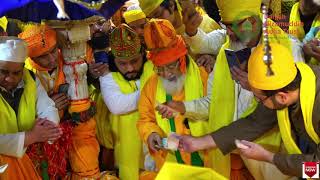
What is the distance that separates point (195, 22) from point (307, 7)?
2.63ft

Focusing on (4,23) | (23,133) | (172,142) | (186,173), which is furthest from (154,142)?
(4,23)

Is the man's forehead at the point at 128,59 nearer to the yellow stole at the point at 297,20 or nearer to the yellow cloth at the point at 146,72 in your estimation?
the yellow cloth at the point at 146,72

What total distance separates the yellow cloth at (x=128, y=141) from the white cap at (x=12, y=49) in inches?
27.5

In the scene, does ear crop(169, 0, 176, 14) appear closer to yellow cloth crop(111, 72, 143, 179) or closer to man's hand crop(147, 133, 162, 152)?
yellow cloth crop(111, 72, 143, 179)

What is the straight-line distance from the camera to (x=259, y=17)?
3232 mm

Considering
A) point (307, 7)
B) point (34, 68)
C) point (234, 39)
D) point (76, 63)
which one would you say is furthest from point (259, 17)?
point (34, 68)

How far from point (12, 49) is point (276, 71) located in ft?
5.12

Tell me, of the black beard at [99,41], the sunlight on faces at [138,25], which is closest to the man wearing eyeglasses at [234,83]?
the sunlight on faces at [138,25]

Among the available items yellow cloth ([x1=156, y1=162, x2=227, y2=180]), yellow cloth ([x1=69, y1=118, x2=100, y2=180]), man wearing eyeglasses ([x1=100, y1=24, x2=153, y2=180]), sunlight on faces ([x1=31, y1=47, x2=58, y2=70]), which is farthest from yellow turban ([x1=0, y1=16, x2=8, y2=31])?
yellow cloth ([x1=156, y1=162, x2=227, y2=180])

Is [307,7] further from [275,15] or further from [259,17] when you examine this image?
[259,17]

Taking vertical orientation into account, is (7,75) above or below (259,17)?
below

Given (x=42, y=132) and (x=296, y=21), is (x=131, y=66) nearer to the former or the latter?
(x=42, y=132)

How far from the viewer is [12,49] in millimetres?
3057

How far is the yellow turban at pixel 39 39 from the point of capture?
328 centimetres
